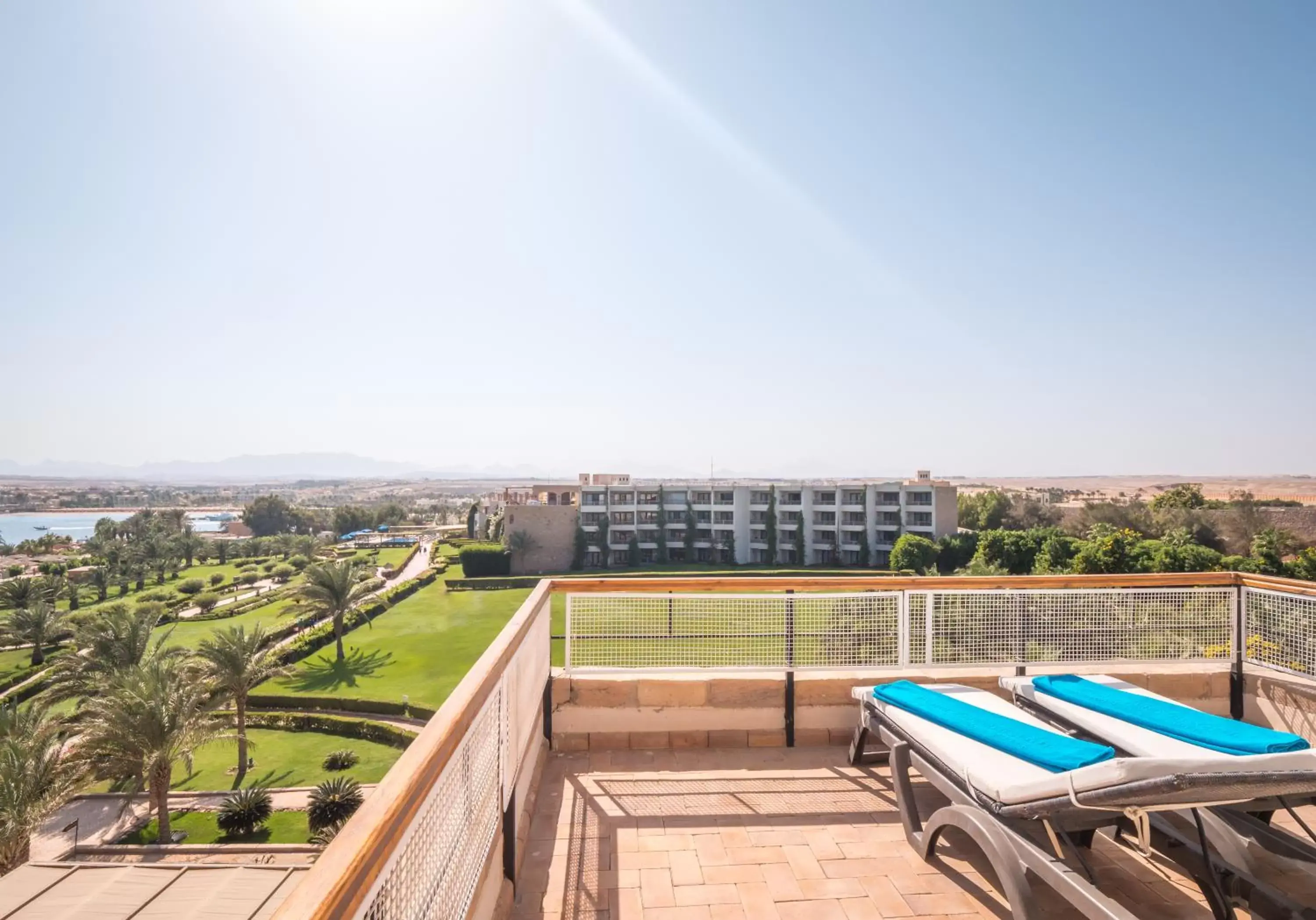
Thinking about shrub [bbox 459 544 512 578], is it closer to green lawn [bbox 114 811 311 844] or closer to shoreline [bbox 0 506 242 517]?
green lawn [bbox 114 811 311 844]

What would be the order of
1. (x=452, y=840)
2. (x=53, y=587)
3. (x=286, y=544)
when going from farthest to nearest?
(x=286, y=544)
(x=53, y=587)
(x=452, y=840)

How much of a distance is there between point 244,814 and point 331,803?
83.4 inches

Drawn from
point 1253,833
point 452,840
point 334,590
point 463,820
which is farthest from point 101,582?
point 1253,833

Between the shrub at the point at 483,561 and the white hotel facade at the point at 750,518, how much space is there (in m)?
8.26

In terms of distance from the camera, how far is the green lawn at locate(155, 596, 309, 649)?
3438 cm

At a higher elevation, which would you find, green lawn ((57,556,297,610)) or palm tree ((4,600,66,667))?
palm tree ((4,600,66,667))

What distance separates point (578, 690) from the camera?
14.4 ft

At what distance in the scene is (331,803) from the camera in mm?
15352

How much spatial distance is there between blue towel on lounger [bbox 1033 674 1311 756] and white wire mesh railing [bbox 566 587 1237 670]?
0.72 m

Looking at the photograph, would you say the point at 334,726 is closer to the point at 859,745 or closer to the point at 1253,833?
the point at 859,745

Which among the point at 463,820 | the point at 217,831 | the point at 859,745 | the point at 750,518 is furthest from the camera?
the point at 750,518

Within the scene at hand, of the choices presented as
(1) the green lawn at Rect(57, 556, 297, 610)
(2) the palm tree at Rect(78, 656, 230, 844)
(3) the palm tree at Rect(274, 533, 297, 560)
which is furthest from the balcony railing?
(3) the palm tree at Rect(274, 533, 297, 560)

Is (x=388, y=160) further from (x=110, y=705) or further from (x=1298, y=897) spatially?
(x=1298, y=897)

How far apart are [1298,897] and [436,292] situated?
58901 millimetres
